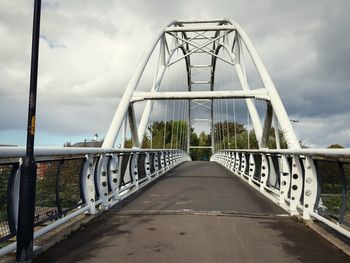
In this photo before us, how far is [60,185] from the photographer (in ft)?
16.4

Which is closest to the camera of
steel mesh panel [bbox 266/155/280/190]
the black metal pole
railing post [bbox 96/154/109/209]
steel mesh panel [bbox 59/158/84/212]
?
the black metal pole

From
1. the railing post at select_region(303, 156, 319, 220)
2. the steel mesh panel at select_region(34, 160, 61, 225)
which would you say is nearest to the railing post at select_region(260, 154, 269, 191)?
the railing post at select_region(303, 156, 319, 220)

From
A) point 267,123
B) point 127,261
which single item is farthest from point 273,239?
point 267,123

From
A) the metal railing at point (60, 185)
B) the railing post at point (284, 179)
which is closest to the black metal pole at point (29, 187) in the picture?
the metal railing at point (60, 185)

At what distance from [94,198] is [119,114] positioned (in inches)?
323

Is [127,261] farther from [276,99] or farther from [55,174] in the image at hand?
[276,99]

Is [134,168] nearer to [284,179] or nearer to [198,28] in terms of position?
[284,179]

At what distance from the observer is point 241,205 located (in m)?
7.35

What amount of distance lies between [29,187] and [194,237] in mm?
2076

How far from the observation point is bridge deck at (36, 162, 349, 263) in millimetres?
3850

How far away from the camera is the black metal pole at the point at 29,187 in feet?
11.5

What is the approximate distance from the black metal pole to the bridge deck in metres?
0.27

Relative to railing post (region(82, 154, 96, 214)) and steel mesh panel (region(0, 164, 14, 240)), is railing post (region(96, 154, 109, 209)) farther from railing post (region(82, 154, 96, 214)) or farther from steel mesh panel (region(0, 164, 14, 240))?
steel mesh panel (region(0, 164, 14, 240))

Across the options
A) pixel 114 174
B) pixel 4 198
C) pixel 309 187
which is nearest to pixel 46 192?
pixel 4 198
